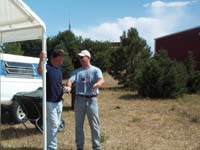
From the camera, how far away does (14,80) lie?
1209cm

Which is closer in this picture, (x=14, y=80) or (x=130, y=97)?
(x=14, y=80)

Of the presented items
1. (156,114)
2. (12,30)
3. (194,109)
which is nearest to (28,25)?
(12,30)

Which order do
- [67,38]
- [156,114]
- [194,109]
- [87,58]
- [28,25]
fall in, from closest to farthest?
1. [28,25]
2. [87,58]
3. [156,114]
4. [194,109]
5. [67,38]

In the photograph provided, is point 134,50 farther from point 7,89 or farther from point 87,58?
point 87,58

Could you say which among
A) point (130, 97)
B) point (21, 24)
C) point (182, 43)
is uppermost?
point (182, 43)

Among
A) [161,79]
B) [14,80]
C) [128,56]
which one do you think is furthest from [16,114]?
[128,56]

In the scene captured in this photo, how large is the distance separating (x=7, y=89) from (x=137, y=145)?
4.34 m

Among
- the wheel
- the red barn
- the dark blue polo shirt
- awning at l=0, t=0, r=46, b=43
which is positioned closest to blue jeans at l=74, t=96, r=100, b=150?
the dark blue polo shirt

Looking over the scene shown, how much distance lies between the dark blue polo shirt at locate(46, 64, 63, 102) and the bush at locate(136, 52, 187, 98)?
1232 cm

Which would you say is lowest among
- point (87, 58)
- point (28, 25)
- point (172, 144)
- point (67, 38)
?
point (172, 144)

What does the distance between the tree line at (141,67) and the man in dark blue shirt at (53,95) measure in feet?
12.0

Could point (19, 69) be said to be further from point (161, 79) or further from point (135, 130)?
point (161, 79)

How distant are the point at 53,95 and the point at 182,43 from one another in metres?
31.6

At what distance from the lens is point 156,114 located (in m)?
14.3
